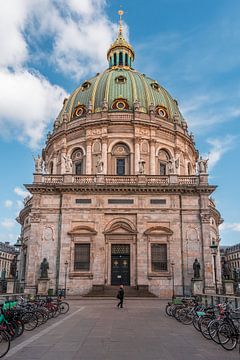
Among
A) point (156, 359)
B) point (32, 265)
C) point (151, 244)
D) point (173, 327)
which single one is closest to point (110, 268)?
point (151, 244)

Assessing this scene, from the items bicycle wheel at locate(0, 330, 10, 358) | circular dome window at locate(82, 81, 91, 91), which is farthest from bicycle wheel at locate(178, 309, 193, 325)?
→ circular dome window at locate(82, 81, 91, 91)

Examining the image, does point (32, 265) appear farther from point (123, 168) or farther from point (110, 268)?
point (123, 168)

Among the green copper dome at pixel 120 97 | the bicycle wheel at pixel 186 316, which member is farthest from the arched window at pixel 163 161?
the bicycle wheel at pixel 186 316

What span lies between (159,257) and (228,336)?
82.1 feet

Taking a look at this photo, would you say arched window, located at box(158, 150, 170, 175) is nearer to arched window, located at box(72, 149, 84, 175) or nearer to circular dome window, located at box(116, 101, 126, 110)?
circular dome window, located at box(116, 101, 126, 110)

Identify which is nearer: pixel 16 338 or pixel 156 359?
pixel 156 359

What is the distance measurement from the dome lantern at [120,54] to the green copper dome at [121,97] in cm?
649

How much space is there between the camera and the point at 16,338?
12383 millimetres

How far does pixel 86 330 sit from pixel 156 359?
535 cm

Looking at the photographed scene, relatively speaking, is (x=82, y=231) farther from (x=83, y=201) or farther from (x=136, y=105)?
(x=136, y=105)

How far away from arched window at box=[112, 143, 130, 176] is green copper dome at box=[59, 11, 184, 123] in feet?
16.5

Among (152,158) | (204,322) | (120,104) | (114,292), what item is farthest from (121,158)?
(204,322)

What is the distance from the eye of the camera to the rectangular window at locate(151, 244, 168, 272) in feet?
117

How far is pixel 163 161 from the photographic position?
1817 inches
